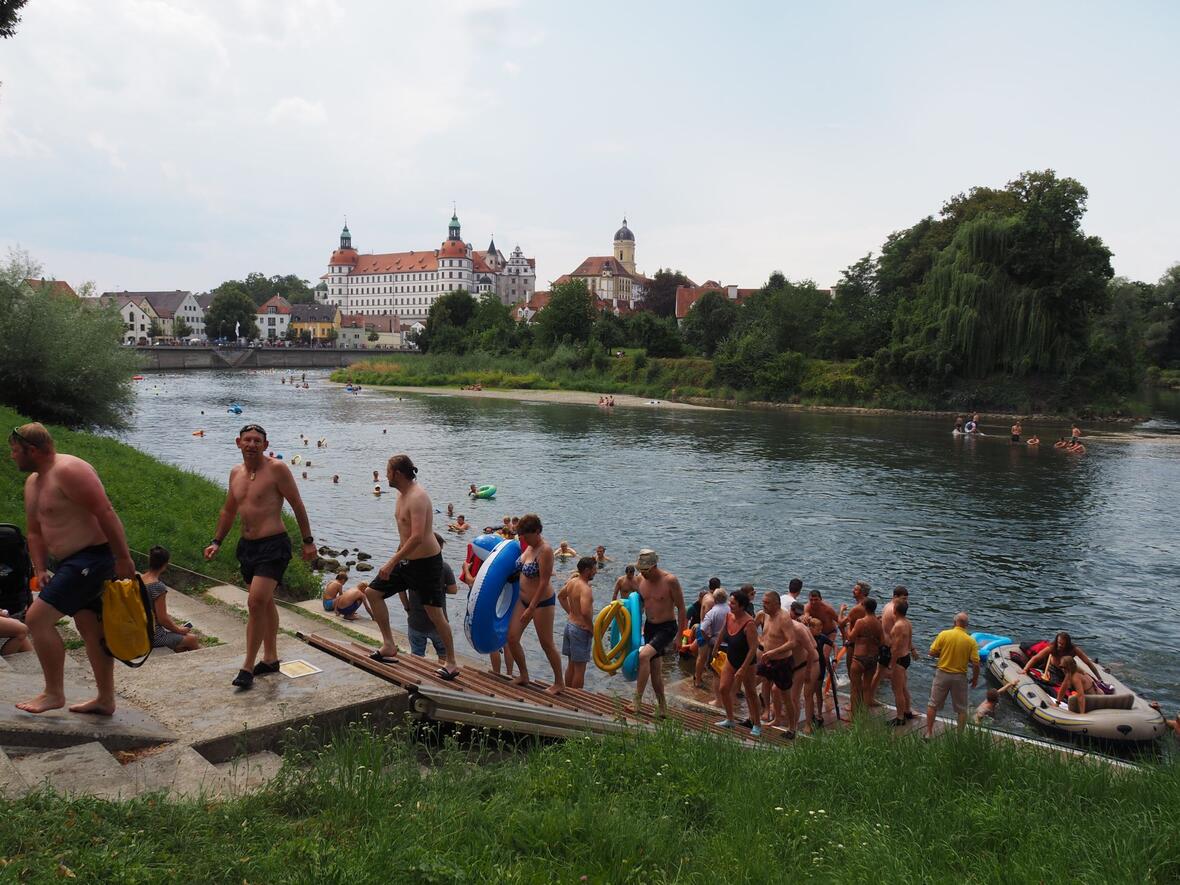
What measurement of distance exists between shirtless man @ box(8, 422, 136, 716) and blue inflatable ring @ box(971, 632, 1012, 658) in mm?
12568

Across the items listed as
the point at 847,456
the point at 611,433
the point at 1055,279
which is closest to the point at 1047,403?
the point at 1055,279

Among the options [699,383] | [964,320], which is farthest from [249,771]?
[699,383]

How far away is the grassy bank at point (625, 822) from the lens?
4176 mm

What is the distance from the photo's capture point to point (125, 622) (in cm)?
578

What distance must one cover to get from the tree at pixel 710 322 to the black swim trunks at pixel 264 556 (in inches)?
3331

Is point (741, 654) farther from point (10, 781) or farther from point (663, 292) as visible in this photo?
point (663, 292)

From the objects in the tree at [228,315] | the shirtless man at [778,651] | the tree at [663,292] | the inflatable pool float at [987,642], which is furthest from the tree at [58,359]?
the tree at [228,315]

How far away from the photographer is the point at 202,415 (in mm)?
57938

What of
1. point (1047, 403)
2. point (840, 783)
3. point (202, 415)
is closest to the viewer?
point (840, 783)

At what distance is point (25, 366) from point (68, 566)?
23.7 meters

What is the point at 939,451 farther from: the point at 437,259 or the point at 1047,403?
the point at 437,259

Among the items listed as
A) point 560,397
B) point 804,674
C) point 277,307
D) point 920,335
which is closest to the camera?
point 804,674

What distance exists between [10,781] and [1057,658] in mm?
12203

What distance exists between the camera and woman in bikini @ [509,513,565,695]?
28.5 ft
